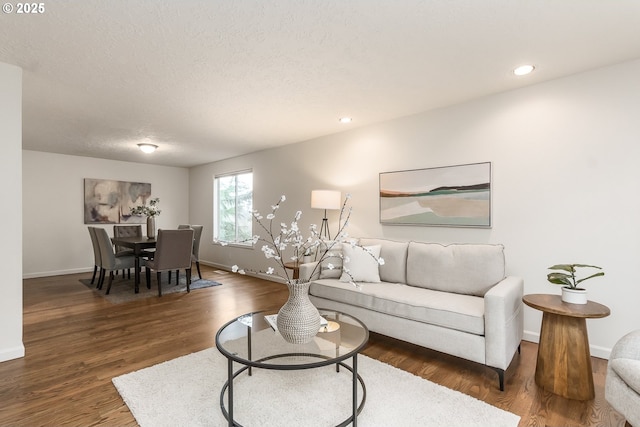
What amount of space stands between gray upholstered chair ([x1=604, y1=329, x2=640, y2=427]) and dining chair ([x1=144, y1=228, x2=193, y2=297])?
4.57 metres

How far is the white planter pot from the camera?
204cm

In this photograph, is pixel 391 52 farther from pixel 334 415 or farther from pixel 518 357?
pixel 518 357

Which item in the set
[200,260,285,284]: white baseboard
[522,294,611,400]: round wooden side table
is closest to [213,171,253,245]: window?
[200,260,285,284]: white baseboard

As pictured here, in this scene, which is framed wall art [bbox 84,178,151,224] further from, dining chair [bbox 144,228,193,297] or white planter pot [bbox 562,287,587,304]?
white planter pot [bbox 562,287,587,304]

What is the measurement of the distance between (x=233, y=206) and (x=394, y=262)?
422 cm

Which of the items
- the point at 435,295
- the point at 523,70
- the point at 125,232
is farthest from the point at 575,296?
the point at 125,232

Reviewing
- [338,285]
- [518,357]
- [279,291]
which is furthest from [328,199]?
[518,357]

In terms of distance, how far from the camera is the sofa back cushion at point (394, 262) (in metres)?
3.09

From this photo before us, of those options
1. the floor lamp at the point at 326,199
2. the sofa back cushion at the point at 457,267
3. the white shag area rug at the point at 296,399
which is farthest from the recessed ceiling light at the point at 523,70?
the white shag area rug at the point at 296,399

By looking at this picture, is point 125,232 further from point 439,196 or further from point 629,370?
point 629,370

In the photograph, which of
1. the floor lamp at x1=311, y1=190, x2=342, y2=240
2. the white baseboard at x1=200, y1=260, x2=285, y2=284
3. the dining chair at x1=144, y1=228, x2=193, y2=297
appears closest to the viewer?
the floor lamp at x1=311, y1=190, x2=342, y2=240

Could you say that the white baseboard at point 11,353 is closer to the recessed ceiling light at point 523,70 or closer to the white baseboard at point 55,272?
the white baseboard at point 55,272

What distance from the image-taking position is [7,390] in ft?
6.54

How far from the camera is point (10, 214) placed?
241 centimetres
